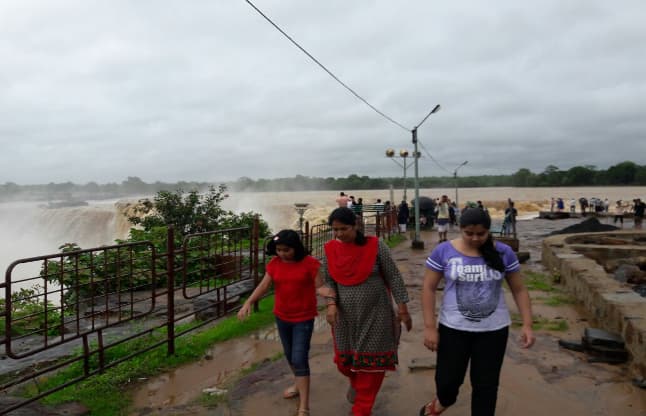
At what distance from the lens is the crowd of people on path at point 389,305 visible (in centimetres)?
279

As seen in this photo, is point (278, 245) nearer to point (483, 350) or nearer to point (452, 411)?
point (483, 350)

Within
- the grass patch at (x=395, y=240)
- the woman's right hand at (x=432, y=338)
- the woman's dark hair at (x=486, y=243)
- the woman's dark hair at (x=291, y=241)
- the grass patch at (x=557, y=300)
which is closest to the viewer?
the woman's dark hair at (x=486, y=243)

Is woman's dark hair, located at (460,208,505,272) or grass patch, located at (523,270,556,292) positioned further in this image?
grass patch, located at (523,270,556,292)

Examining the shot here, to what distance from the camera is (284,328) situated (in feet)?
11.7

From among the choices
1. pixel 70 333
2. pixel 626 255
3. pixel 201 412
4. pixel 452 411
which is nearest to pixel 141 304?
pixel 70 333

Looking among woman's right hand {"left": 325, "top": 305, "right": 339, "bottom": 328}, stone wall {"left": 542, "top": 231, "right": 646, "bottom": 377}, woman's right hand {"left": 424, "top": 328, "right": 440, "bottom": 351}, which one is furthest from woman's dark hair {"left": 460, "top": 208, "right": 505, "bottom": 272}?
stone wall {"left": 542, "top": 231, "right": 646, "bottom": 377}

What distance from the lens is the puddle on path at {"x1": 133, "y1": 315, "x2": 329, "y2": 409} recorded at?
13.5 feet

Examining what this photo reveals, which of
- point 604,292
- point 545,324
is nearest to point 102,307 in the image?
point 545,324

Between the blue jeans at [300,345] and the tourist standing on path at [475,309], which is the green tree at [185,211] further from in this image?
the tourist standing on path at [475,309]

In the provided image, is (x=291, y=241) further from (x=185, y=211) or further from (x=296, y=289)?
(x=185, y=211)

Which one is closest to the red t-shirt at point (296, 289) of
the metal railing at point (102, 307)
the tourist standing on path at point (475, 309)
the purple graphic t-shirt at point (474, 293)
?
the tourist standing on path at point (475, 309)

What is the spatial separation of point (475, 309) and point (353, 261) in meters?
0.82

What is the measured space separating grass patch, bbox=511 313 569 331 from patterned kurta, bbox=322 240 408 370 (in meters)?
3.18

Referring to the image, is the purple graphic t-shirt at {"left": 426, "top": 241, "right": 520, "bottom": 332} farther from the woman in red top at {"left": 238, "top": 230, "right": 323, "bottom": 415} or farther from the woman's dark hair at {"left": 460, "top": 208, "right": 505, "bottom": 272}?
the woman in red top at {"left": 238, "top": 230, "right": 323, "bottom": 415}
